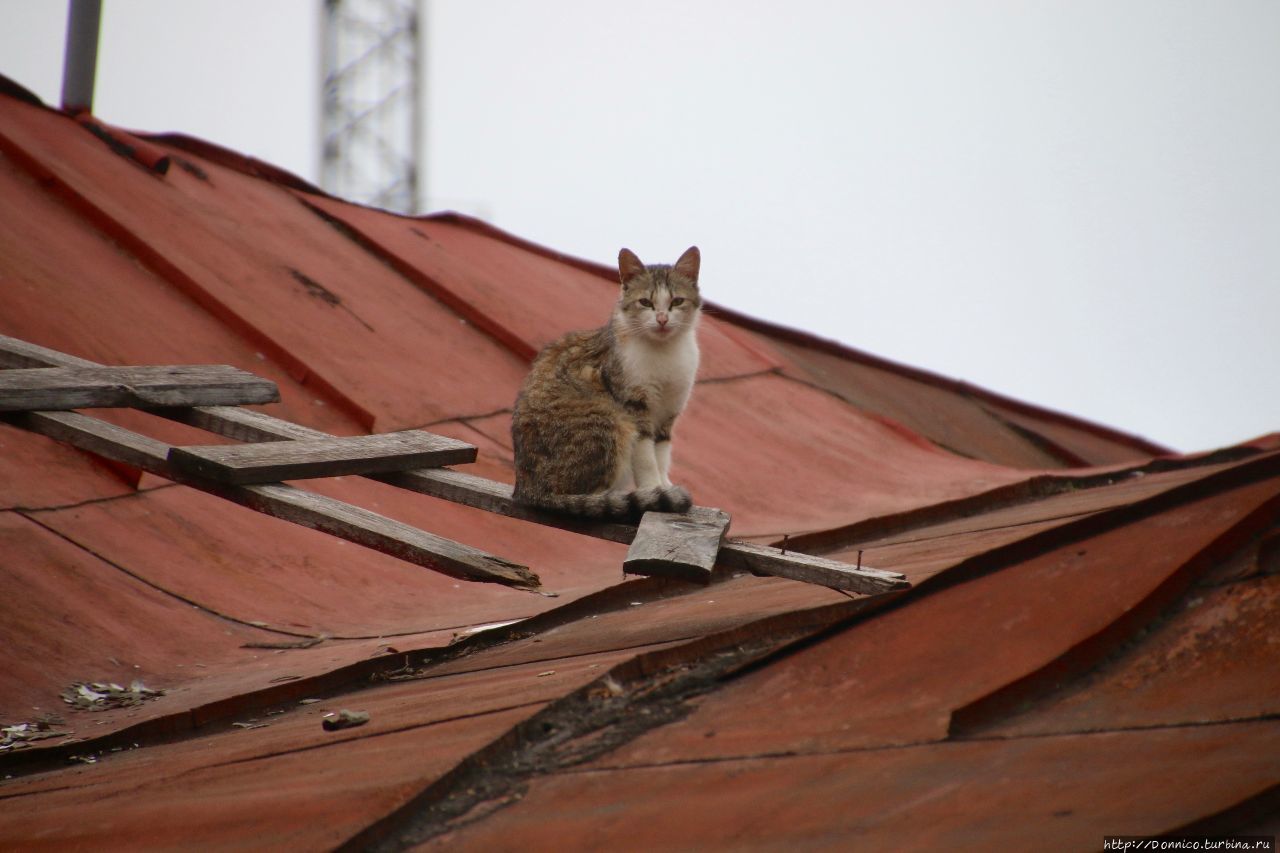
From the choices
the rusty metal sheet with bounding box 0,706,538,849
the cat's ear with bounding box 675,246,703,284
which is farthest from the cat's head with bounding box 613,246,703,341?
the rusty metal sheet with bounding box 0,706,538,849

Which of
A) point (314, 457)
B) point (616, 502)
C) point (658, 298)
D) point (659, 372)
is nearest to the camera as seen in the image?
point (314, 457)

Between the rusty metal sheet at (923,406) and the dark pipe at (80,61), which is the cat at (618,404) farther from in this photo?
the dark pipe at (80,61)

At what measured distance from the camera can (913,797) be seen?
2113mm

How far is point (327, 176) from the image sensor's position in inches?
1225

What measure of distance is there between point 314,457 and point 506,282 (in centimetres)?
386

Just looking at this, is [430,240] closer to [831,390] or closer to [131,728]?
[831,390]

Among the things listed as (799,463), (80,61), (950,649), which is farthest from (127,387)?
(80,61)

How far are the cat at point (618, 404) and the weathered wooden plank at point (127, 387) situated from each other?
2.95 ft

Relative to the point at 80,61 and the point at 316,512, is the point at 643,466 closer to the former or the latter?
the point at 316,512

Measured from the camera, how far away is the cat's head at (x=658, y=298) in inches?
192

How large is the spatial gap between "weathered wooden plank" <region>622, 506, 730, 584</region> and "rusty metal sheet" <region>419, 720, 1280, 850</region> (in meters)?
0.85

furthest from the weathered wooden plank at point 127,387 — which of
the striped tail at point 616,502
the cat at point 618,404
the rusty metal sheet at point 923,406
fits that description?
the rusty metal sheet at point 923,406

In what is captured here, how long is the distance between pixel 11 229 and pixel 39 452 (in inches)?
51.1

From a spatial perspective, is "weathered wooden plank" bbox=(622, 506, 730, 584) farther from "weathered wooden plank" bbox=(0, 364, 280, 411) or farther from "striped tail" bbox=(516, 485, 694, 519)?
"weathered wooden plank" bbox=(0, 364, 280, 411)
